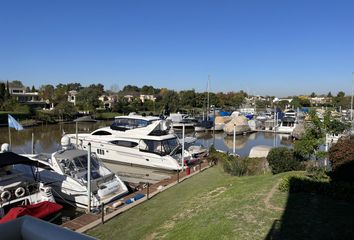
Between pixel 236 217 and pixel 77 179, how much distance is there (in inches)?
338

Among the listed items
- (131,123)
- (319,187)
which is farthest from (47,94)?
(319,187)

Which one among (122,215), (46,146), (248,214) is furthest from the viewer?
(46,146)

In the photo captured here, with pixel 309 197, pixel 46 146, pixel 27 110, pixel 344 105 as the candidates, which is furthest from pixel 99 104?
pixel 309 197

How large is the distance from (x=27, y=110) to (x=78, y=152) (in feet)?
170

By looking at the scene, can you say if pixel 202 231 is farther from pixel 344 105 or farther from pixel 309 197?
pixel 344 105

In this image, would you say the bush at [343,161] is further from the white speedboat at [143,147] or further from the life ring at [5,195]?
the life ring at [5,195]

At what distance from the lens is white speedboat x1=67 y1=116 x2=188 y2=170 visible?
69.8 feet

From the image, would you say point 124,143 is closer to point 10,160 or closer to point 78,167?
point 78,167

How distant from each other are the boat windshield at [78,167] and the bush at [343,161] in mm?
9866

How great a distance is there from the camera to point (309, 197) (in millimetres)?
8789

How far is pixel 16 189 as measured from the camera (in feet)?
37.9

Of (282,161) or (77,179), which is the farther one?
(77,179)

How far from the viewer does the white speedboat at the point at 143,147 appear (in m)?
21.3

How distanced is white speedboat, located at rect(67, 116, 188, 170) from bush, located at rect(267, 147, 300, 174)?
7603 mm
